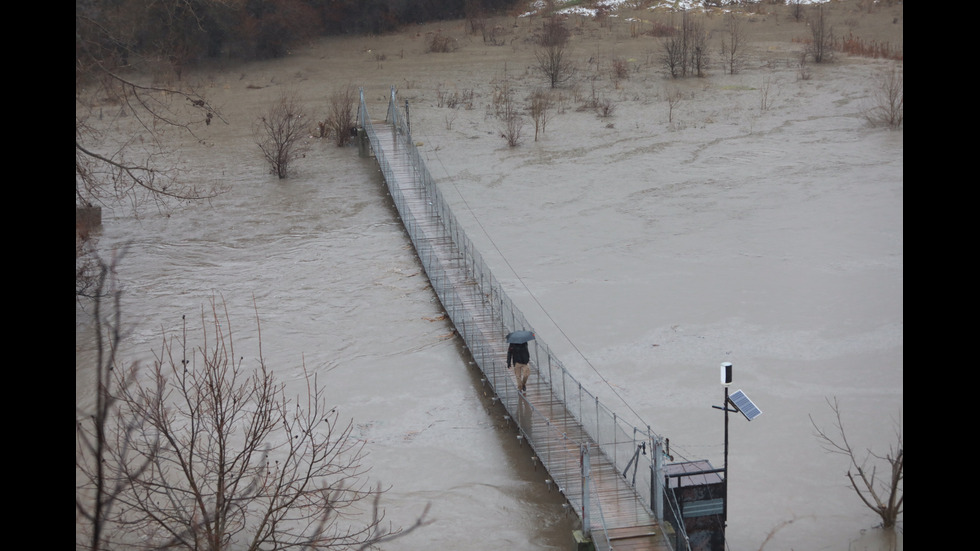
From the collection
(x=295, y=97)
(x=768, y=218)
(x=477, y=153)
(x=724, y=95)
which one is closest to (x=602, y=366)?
(x=768, y=218)

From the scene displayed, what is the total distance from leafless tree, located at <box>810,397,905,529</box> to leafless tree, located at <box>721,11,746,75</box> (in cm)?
2999

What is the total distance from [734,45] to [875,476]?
1346 inches

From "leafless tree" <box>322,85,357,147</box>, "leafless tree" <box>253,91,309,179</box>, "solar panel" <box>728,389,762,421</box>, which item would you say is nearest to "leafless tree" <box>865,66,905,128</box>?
"leafless tree" <box>322,85,357,147</box>

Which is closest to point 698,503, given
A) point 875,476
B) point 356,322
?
point 875,476

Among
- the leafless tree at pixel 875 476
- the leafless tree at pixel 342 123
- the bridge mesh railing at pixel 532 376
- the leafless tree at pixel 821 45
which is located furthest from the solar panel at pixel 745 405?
the leafless tree at pixel 821 45

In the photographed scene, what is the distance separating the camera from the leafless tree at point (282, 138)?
32.7 metres

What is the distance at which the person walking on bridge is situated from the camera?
16.6 meters

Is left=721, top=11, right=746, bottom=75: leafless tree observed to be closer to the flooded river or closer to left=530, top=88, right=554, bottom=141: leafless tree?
left=530, top=88, right=554, bottom=141: leafless tree

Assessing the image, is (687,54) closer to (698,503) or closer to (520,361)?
(520,361)

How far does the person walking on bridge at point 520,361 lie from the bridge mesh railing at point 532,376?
0.60 feet
